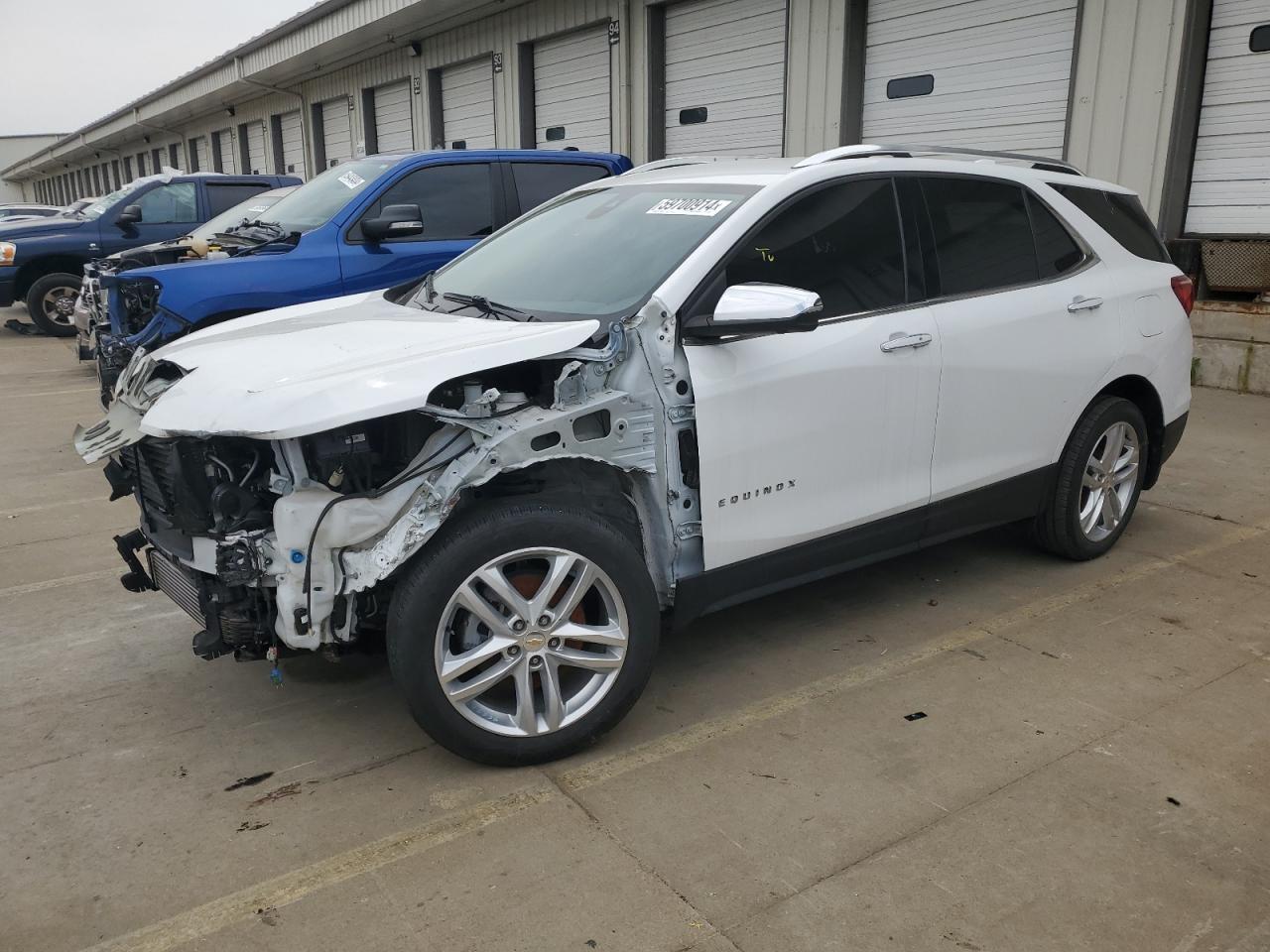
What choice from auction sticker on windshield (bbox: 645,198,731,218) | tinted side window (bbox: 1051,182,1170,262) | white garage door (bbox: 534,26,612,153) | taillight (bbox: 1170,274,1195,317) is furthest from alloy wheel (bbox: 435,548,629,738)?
white garage door (bbox: 534,26,612,153)

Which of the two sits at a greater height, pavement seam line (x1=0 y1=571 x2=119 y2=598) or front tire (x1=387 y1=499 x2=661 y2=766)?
front tire (x1=387 y1=499 x2=661 y2=766)

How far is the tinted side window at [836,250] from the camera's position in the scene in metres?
3.49

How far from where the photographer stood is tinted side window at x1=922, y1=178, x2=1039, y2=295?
3934mm

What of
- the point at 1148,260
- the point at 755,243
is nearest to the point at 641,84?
the point at 1148,260

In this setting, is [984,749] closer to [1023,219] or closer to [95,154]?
[1023,219]

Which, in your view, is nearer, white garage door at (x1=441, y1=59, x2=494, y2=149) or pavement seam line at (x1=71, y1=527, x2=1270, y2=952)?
pavement seam line at (x1=71, y1=527, x2=1270, y2=952)

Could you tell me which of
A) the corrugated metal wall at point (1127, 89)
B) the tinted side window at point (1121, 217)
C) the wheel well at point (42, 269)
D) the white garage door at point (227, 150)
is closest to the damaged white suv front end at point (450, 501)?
the tinted side window at point (1121, 217)

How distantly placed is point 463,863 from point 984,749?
1623 mm

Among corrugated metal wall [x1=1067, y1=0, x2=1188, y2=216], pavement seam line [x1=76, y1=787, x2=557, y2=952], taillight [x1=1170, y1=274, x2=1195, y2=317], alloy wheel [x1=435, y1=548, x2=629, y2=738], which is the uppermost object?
corrugated metal wall [x1=1067, y1=0, x2=1188, y2=216]

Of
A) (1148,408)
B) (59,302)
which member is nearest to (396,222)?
(1148,408)

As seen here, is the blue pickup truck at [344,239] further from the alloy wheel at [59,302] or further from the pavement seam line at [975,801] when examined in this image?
the alloy wheel at [59,302]

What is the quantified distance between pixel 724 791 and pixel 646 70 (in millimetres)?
12294

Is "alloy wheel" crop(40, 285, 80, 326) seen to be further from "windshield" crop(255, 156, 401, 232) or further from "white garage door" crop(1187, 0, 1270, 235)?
"white garage door" crop(1187, 0, 1270, 235)

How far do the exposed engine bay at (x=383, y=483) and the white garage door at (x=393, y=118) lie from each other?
692 inches
